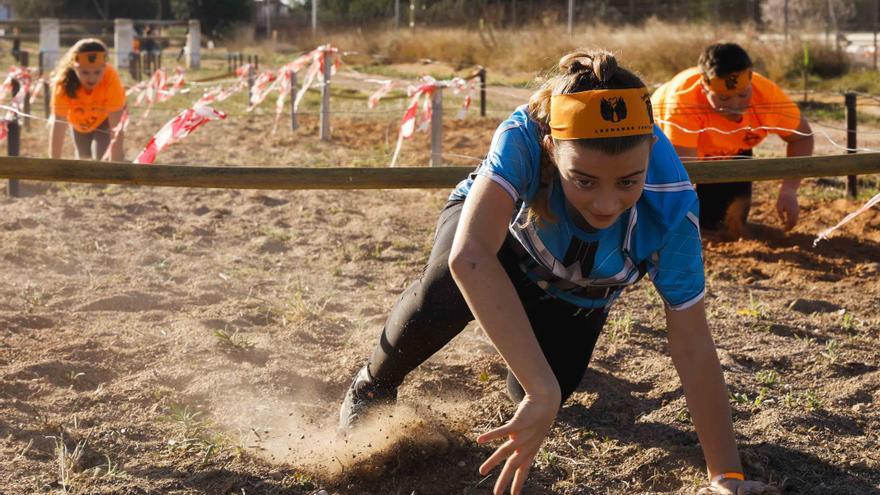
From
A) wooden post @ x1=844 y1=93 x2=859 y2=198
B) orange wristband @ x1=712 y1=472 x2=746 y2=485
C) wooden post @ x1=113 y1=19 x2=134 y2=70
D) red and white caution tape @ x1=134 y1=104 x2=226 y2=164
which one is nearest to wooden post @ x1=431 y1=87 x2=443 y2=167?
red and white caution tape @ x1=134 y1=104 x2=226 y2=164

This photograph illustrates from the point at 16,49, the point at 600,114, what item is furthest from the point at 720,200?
the point at 16,49

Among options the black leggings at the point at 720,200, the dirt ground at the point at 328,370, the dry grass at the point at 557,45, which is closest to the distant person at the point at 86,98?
the dirt ground at the point at 328,370

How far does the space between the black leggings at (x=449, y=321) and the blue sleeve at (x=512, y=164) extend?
471 millimetres

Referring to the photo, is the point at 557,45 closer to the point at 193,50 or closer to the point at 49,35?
the point at 193,50

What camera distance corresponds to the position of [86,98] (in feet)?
27.2

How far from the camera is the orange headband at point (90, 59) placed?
26.8 feet

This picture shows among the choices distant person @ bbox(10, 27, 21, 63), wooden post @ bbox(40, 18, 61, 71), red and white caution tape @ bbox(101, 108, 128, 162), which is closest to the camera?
red and white caution tape @ bbox(101, 108, 128, 162)

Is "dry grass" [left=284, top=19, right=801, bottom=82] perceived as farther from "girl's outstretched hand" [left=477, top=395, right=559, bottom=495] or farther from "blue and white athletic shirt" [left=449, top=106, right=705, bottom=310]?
"girl's outstretched hand" [left=477, top=395, right=559, bottom=495]

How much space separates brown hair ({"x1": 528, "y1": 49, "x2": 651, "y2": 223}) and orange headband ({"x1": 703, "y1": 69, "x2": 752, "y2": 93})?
363 cm

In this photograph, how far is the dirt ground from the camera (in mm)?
3162

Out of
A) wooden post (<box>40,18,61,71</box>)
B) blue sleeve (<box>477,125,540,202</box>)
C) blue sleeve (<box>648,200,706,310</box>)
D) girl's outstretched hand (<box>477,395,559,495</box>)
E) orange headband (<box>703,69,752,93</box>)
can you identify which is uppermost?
wooden post (<box>40,18,61,71</box>)

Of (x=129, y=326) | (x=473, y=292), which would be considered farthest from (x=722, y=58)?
(x=473, y=292)

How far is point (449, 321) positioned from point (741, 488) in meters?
0.93

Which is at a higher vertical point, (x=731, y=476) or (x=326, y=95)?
(x=326, y=95)
